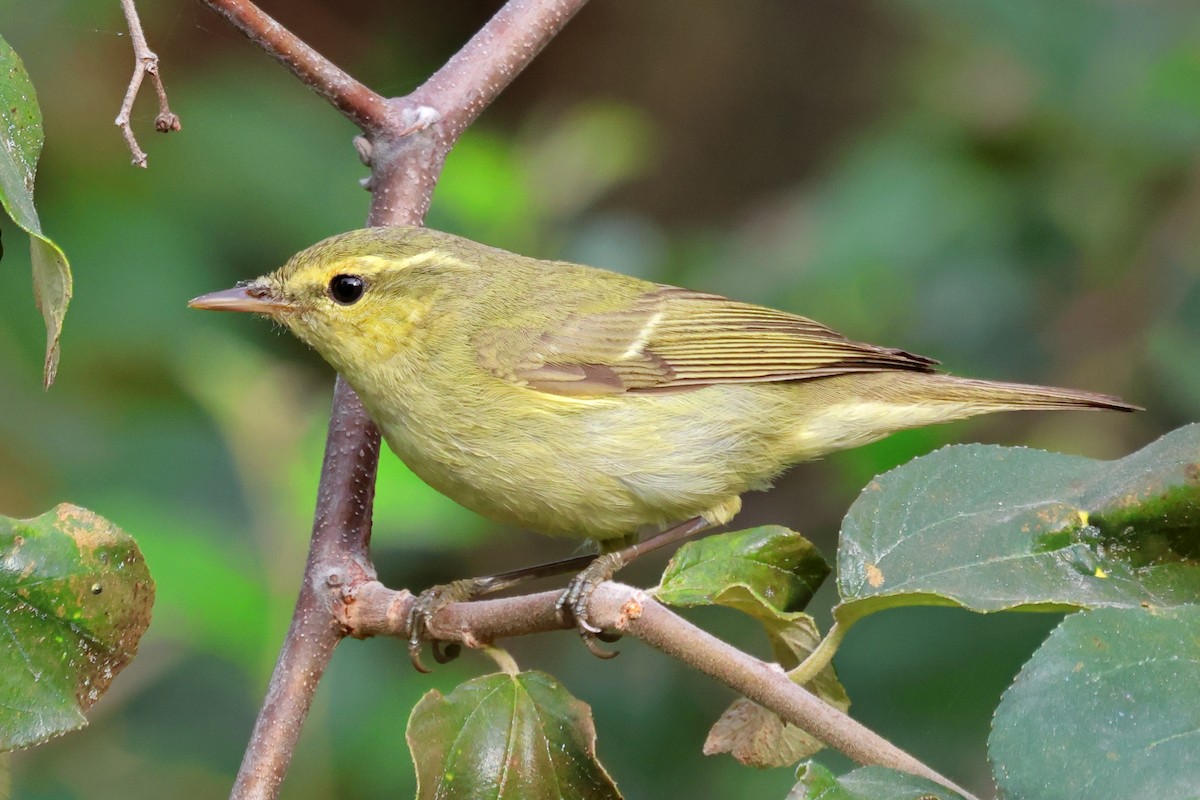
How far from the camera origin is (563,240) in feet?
15.8

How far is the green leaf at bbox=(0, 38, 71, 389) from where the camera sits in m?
1.43

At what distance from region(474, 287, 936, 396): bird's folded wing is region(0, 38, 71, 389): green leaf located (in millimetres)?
1517

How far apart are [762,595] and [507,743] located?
450mm

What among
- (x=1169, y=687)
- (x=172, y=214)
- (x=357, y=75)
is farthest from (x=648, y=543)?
(x=357, y=75)

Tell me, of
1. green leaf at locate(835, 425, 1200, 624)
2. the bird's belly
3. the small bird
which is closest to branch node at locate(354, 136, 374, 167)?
the small bird

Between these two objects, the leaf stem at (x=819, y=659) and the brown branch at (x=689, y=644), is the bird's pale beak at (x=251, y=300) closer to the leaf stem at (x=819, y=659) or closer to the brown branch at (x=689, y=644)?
the brown branch at (x=689, y=644)

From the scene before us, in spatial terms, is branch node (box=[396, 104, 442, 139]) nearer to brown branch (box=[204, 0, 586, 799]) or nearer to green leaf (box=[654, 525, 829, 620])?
brown branch (box=[204, 0, 586, 799])

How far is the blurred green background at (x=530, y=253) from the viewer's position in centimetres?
380

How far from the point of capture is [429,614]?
81.6 inches

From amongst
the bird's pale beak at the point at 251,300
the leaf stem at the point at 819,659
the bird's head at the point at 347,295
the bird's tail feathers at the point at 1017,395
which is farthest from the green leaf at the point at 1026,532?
the bird's pale beak at the point at 251,300

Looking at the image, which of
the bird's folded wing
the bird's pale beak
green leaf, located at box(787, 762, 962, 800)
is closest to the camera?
green leaf, located at box(787, 762, 962, 800)

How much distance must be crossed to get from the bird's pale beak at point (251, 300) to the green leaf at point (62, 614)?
1.20 metres

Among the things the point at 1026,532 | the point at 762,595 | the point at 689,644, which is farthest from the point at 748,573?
the point at 1026,532

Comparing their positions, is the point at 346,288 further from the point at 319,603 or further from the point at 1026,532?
the point at 1026,532
